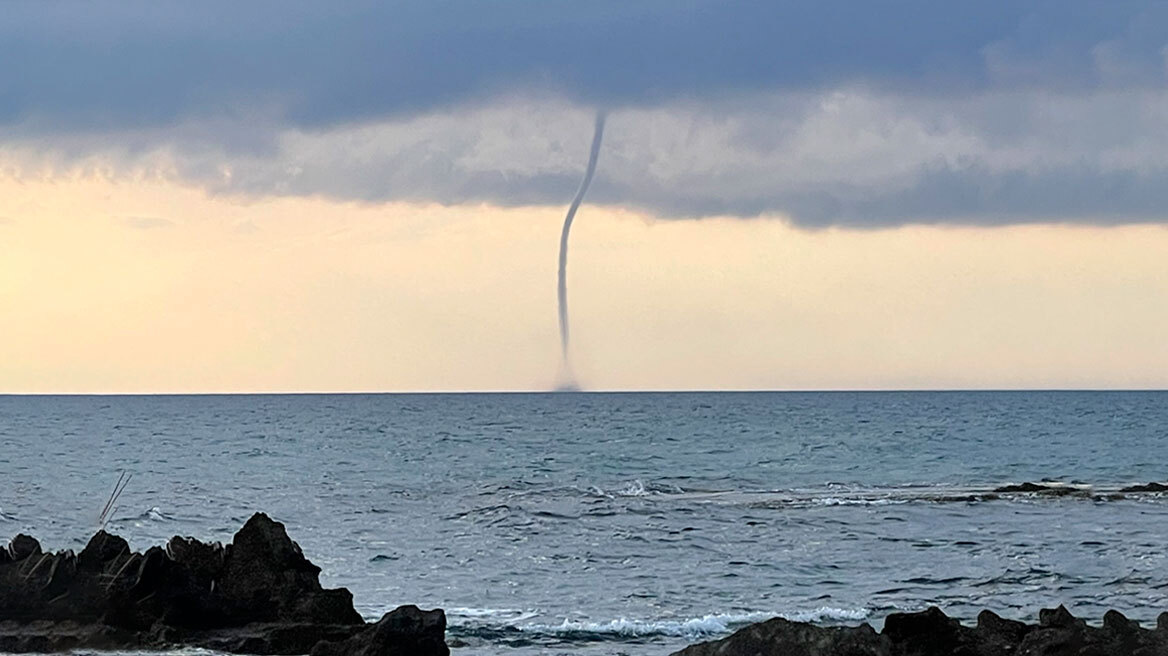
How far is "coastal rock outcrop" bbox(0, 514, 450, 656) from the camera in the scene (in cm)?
2073

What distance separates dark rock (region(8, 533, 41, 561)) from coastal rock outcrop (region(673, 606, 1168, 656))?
1076 cm

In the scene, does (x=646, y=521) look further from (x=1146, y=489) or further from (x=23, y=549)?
(x=23, y=549)

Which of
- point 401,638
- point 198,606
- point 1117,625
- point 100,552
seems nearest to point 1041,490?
point 1117,625

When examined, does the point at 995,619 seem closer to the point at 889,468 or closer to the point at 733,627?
the point at 733,627

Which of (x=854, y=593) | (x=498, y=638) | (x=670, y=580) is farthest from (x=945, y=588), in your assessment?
(x=498, y=638)

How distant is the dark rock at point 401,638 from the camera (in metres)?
18.7

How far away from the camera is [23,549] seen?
22781 mm

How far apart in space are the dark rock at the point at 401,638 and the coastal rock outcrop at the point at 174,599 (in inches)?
44.9

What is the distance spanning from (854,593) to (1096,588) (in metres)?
4.74

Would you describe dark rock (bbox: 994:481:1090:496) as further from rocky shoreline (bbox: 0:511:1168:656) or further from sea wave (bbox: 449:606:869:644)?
rocky shoreline (bbox: 0:511:1168:656)

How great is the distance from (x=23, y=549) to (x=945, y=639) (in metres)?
13.6

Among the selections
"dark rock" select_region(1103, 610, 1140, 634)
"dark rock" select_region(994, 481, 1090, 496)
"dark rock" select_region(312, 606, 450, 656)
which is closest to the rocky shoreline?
"dark rock" select_region(312, 606, 450, 656)

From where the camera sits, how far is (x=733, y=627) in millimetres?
25016

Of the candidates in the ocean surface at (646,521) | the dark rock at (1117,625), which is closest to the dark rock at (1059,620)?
the dark rock at (1117,625)
